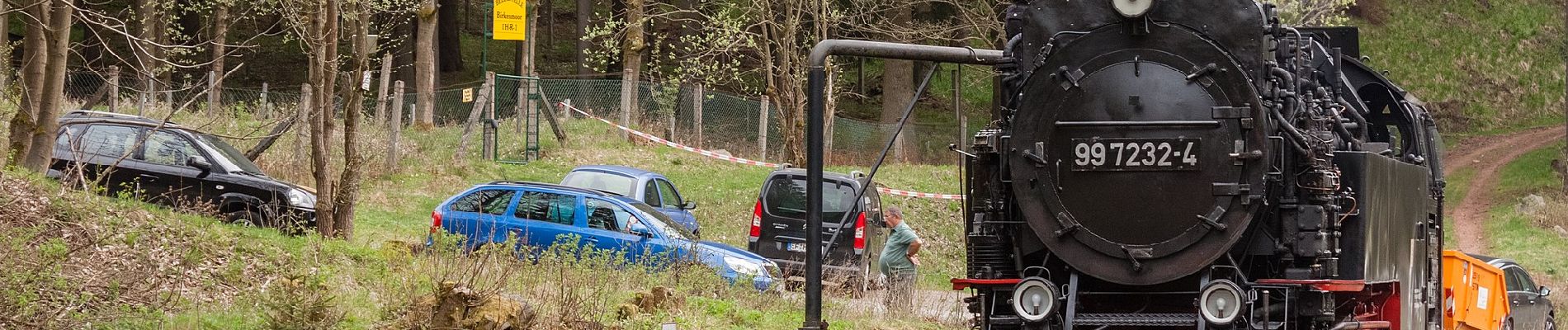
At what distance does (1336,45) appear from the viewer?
37.3 feet

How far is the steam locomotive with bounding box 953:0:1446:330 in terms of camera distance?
27.3ft

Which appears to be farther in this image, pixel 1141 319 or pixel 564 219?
Answer: pixel 564 219

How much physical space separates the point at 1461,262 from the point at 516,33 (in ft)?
55.1

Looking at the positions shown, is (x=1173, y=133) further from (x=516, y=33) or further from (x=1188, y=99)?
(x=516, y=33)

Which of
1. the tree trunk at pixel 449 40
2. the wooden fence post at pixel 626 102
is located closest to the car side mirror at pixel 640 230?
the wooden fence post at pixel 626 102

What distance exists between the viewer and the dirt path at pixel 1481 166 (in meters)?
28.8

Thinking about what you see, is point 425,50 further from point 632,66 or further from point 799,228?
point 799,228

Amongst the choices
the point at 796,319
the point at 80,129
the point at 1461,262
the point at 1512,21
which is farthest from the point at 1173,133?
the point at 1512,21

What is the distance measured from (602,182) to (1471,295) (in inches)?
413

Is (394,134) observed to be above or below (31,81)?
below

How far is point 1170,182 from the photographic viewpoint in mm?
8453

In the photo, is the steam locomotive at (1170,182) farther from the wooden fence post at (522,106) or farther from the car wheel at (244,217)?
the wooden fence post at (522,106)

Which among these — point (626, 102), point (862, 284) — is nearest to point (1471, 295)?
point (862, 284)

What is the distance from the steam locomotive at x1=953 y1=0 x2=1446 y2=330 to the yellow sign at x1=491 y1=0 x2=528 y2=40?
59.7 feet
